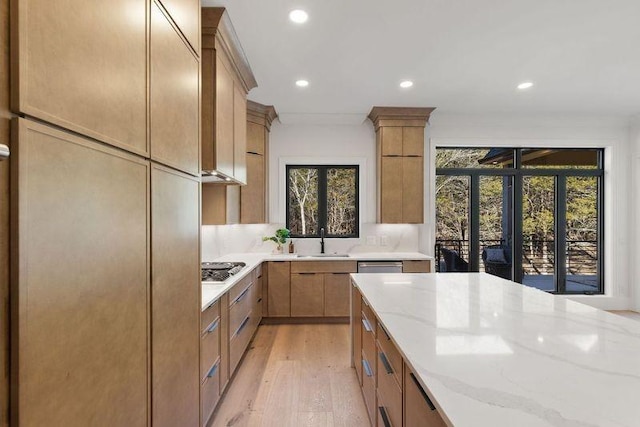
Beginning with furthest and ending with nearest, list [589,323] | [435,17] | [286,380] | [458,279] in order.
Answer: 1. [286,380]
2. [458,279]
3. [435,17]
4. [589,323]

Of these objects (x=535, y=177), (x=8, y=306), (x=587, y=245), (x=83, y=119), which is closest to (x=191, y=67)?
(x=83, y=119)

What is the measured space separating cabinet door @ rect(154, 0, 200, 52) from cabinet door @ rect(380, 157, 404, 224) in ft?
9.61

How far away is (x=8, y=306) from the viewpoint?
0.61 metres

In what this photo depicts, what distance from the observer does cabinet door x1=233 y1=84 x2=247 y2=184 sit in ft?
9.13

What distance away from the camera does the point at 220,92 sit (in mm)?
2363

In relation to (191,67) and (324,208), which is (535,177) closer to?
(324,208)

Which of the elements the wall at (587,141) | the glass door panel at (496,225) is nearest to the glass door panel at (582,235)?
the wall at (587,141)

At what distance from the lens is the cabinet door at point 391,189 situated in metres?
4.14

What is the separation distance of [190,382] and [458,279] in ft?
6.19

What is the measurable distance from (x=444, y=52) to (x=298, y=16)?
1294mm

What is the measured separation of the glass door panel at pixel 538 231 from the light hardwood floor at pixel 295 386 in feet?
10.0

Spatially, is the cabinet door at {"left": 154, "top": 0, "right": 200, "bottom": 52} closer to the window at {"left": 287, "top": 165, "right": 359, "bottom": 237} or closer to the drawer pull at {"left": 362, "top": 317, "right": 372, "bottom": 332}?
the drawer pull at {"left": 362, "top": 317, "right": 372, "bottom": 332}

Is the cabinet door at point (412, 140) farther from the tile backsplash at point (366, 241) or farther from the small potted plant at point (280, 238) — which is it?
the small potted plant at point (280, 238)

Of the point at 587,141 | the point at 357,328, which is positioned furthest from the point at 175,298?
the point at 587,141
